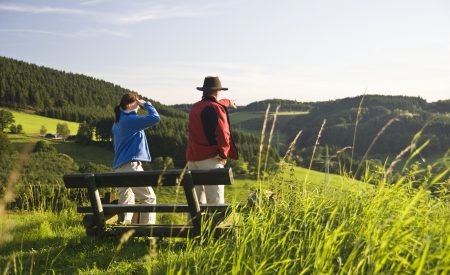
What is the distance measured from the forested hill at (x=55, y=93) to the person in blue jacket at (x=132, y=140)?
393 ft

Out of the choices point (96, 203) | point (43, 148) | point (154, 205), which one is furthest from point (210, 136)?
point (43, 148)

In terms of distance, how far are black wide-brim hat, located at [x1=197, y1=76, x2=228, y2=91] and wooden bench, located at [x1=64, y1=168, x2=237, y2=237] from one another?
2032 millimetres

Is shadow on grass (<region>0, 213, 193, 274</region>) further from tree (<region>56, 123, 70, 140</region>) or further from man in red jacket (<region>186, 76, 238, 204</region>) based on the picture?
tree (<region>56, 123, 70, 140</region>)

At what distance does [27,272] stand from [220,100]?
3477 millimetres

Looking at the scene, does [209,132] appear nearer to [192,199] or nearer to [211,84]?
[211,84]

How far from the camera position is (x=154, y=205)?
4.76 metres

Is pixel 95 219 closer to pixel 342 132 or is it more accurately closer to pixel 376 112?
pixel 342 132

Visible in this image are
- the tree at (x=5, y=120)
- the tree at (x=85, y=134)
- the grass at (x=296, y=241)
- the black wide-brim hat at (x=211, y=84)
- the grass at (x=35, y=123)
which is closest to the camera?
the grass at (x=296, y=241)

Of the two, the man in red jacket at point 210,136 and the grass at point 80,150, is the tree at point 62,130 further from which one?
the man in red jacket at point 210,136

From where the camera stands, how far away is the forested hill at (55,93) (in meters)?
134

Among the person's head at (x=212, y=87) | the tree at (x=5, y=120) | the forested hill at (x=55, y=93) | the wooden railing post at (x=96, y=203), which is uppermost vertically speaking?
the forested hill at (x=55, y=93)

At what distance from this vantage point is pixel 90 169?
64.5 metres

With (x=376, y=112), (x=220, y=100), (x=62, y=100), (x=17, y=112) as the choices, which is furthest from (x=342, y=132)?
(x=220, y=100)

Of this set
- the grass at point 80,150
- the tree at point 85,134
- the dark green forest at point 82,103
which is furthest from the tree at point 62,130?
the dark green forest at point 82,103
